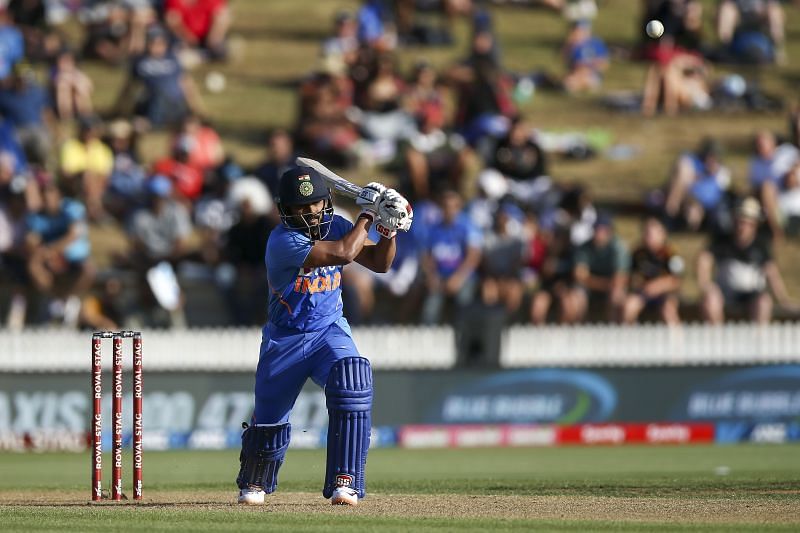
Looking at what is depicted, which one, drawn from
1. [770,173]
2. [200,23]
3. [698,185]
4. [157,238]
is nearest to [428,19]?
[200,23]

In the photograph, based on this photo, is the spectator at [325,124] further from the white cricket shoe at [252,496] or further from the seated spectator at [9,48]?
the white cricket shoe at [252,496]

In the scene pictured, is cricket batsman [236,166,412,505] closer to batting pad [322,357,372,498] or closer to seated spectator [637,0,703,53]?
batting pad [322,357,372,498]

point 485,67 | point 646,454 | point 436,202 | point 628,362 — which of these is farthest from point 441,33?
point 646,454

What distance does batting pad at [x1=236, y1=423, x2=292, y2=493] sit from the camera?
892 cm

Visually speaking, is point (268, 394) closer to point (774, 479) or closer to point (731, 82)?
point (774, 479)

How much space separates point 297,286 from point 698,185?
11.0 meters

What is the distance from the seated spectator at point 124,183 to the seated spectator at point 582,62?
7.18 m

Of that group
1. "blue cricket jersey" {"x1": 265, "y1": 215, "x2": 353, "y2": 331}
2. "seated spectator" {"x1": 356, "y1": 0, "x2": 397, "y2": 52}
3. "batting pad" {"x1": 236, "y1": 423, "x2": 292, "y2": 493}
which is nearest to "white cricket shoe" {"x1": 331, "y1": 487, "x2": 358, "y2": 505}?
"batting pad" {"x1": 236, "y1": 423, "x2": 292, "y2": 493}

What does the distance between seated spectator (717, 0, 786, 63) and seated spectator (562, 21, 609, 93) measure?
1.92 meters

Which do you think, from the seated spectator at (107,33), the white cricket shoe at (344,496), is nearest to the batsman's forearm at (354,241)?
the white cricket shoe at (344,496)

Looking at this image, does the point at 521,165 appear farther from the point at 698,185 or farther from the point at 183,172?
the point at 183,172

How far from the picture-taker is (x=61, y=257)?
56.9 ft

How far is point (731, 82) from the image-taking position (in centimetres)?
2220

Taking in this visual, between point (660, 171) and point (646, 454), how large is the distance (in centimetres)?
717
